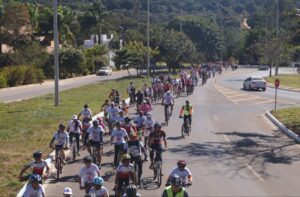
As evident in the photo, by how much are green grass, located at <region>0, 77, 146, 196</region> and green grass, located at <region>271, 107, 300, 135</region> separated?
33.9 feet

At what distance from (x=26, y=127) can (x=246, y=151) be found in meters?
10.3

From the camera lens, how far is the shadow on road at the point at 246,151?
18.3 metres

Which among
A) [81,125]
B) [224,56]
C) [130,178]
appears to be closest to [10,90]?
[81,125]

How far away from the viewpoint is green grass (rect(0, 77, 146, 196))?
16.2 metres

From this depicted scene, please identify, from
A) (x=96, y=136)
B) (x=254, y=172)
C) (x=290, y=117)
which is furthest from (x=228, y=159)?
(x=290, y=117)

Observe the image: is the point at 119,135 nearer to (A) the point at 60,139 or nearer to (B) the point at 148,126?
(A) the point at 60,139

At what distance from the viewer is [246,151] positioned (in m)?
20.8

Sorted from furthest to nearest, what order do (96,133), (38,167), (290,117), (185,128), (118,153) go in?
(290,117)
(185,128)
(96,133)
(118,153)
(38,167)

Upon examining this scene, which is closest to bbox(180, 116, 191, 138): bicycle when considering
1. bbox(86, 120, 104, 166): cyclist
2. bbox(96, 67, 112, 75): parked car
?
bbox(86, 120, 104, 166): cyclist

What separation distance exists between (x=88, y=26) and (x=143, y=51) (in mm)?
43359

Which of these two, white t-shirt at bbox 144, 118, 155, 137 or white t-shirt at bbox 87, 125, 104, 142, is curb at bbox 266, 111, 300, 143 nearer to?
white t-shirt at bbox 144, 118, 155, 137

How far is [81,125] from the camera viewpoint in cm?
1922

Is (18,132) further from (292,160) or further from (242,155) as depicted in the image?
(292,160)

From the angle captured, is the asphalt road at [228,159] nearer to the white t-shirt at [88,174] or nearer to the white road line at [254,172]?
the white road line at [254,172]
